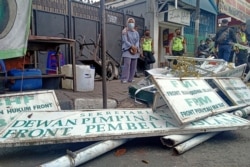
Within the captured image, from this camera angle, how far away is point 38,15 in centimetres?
668

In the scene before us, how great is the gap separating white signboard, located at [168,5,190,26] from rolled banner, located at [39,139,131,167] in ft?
29.8

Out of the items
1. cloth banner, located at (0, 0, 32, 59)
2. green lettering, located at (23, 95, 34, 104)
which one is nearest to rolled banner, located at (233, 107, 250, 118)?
green lettering, located at (23, 95, 34, 104)

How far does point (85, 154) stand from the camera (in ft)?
7.14

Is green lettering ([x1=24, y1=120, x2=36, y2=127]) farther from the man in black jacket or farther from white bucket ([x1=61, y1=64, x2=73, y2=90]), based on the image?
the man in black jacket

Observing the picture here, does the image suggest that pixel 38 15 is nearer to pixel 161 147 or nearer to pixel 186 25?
pixel 161 147

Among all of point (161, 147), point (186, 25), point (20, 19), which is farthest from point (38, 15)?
point (186, 25)

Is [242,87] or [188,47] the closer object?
[242,87]

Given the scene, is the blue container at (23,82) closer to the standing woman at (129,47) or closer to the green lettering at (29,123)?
the green lettering at (29,123)

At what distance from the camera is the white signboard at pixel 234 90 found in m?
3.81

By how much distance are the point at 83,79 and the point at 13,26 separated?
6.10 ft

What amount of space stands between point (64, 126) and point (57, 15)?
17.7 ft

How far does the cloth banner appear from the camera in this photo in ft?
10.4

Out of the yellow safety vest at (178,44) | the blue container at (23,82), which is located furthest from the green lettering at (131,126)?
the yellow safety vest at (178,44)

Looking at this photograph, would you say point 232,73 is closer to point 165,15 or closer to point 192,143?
point 192,143
